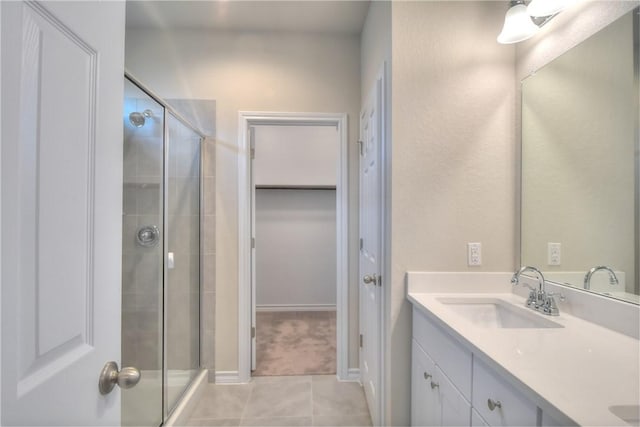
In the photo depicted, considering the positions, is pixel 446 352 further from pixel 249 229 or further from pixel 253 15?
pixel 253 15

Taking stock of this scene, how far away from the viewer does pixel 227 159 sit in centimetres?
202

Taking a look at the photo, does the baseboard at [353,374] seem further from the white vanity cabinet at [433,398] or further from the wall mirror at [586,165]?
the wall mirror at [586,165]

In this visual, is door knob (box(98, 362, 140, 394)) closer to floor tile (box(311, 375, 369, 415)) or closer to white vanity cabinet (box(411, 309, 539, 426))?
white vanity cabinet (box(411, 309, 539, 426))

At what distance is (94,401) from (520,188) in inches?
67.0

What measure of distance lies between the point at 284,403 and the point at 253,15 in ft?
8.75

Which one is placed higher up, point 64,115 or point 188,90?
point 188,90

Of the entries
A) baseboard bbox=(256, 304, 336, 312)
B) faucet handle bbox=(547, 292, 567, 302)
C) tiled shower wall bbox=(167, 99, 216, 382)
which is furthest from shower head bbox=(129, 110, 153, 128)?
baseboard bbox=(256, 304, 336, 312)

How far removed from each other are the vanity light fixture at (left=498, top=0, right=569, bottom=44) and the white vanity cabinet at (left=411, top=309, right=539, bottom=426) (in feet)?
4.21

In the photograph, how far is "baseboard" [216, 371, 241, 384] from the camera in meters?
1.98

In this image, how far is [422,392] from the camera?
114 centimetres

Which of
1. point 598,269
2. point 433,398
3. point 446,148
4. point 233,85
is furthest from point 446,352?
point 233,85

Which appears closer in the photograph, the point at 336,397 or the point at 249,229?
the point at 336,397

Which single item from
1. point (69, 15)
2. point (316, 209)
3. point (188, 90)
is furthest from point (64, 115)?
point (316, 209)

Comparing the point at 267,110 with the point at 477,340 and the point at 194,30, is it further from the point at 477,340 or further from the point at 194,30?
the point at 477,340
